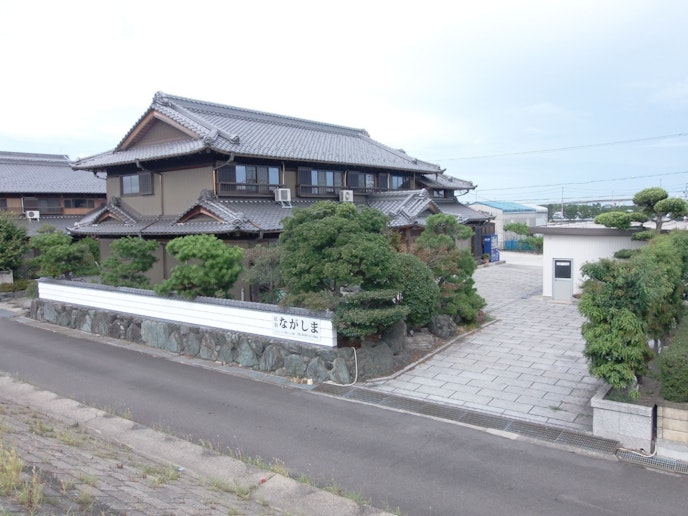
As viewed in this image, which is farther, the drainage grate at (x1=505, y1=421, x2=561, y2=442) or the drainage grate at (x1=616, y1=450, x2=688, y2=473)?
the drainage grate at (x1=505, y1=421, x2=561, y2=442)

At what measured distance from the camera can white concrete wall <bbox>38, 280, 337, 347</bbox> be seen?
12.5 m

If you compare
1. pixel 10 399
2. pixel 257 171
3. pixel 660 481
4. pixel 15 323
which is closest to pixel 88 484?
pixel 10 399

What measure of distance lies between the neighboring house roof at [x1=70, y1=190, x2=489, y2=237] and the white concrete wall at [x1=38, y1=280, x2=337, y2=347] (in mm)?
2879

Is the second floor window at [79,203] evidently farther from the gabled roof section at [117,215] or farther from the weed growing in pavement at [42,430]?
the weed growing in pavement at [42,430]

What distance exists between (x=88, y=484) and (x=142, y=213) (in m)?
17.9

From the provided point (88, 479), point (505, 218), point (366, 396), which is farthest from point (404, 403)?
point (505, 218)

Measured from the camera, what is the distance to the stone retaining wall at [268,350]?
12.2 meters

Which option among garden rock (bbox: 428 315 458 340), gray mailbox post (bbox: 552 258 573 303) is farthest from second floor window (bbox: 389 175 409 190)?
garden rock (bbox: 428 315 458 340)

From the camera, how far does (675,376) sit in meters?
8.14

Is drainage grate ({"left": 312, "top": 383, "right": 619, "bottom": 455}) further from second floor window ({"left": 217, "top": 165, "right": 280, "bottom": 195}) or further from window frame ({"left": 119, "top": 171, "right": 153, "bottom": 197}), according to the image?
window frame ({"left": 119, "top": 171, "right": 153, "bottom": 197})

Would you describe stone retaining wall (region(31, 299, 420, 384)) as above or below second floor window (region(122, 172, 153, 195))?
below

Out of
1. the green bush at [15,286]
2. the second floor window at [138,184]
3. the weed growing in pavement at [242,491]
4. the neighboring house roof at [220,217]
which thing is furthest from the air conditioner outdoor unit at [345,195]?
the weed growing in pavement at [242,491]

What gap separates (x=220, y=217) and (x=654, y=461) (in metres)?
14.0

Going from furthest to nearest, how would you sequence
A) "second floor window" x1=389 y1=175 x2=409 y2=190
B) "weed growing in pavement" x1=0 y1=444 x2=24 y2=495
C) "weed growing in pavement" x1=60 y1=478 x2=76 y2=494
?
1. "second floor window" x1=389 y1=175 x2=409 y2=190
2. "weed growing in pavement" x1=60 y1=478 x2=76 y2=494
3. "weed growing in pavement" x1=0 y1=444 x2=24 y2=495
